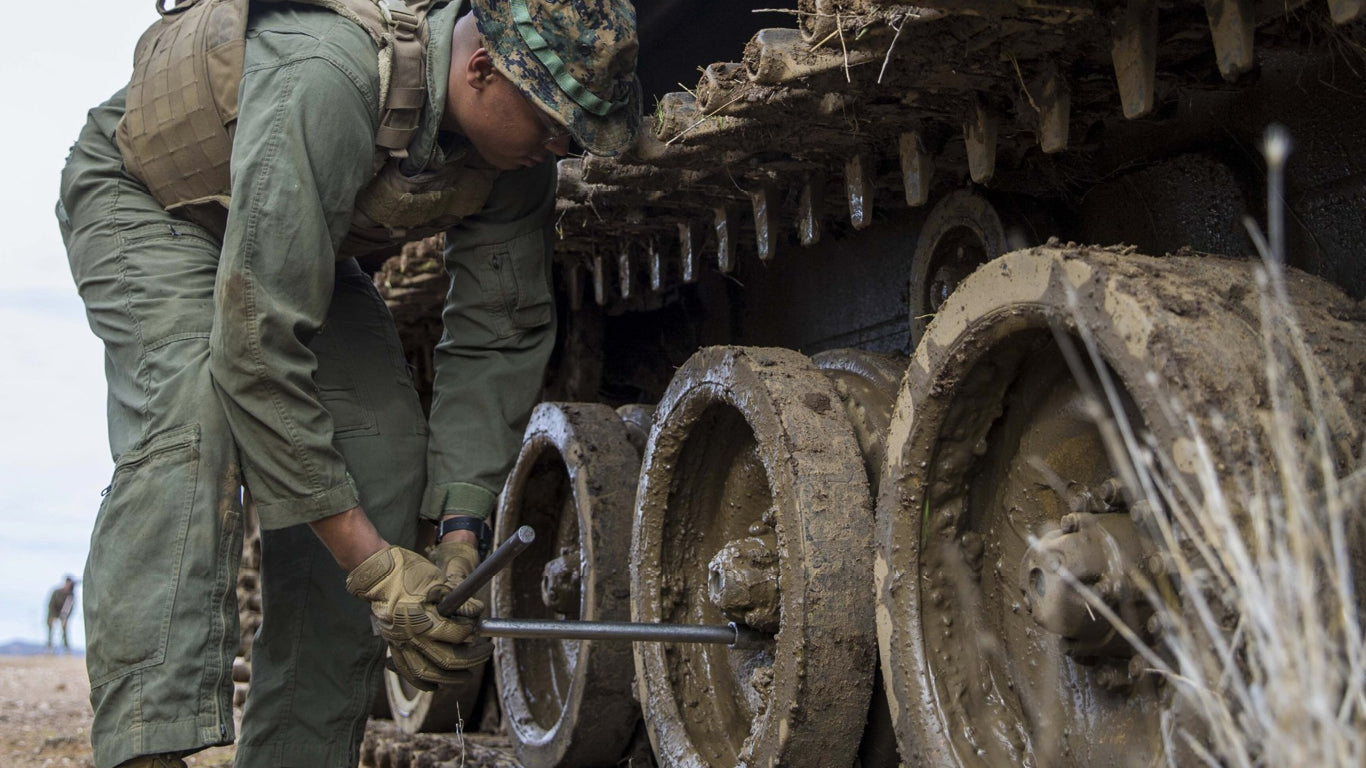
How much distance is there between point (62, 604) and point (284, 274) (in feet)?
58.8

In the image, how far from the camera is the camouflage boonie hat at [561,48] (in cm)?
234

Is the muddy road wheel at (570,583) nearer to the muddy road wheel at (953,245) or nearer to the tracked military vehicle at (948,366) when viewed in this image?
the tracked military vehicle at (948,366)

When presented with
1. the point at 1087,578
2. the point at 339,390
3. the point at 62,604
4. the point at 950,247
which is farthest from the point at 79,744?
the point at 62,604

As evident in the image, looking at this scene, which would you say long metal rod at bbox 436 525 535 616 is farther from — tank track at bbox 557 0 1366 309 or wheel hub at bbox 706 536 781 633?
tank track at bbox 557 0 1366 309

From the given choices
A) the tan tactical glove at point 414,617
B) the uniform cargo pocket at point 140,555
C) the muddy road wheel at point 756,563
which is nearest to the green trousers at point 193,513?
the uniform cargo pocket at point 140,555

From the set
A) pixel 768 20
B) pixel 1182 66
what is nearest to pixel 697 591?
pixel 1182 66

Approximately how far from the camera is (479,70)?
241cm

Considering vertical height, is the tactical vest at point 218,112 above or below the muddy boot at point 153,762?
above

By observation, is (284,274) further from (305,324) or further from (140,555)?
(140,555)

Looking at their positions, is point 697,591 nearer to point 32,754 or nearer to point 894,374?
point 894,374

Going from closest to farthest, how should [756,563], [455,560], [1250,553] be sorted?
[1250,553] < [455,560] < [756,563]

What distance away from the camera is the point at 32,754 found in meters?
4.91

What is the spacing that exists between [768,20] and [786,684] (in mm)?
2466

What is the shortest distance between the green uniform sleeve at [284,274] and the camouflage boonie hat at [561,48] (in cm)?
29
